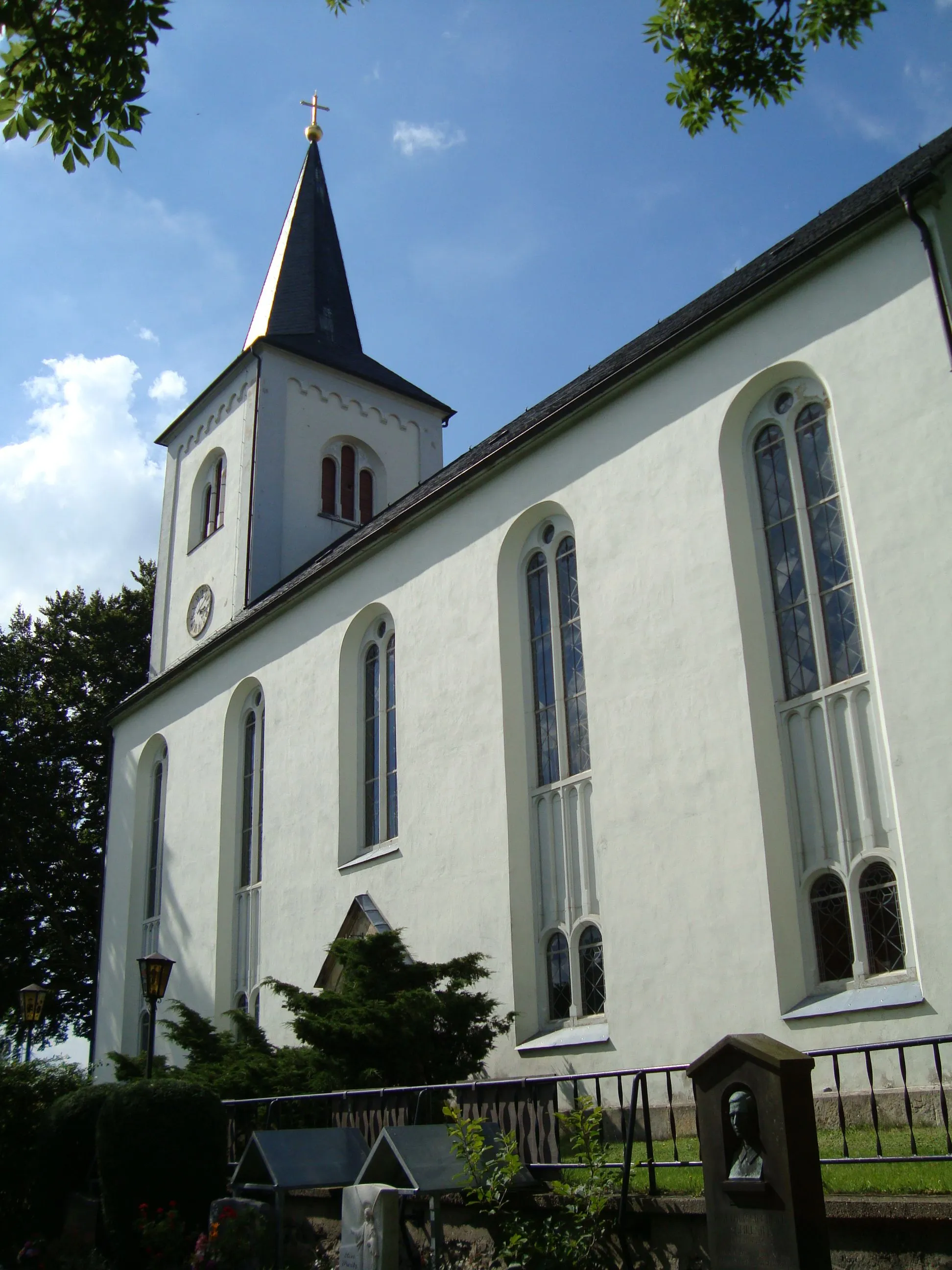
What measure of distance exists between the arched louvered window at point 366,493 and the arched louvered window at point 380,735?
1001 centimetres

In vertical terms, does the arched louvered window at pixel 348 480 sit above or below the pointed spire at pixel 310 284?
below

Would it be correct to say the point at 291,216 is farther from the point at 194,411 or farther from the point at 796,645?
the point at 796,645

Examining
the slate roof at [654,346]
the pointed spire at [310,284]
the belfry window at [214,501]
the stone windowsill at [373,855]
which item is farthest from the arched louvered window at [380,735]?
the pointed spire at [310,284]

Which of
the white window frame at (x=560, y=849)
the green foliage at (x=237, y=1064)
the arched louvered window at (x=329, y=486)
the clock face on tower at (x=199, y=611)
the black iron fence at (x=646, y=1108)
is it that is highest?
the arched louvered window at (x=329, y=486)

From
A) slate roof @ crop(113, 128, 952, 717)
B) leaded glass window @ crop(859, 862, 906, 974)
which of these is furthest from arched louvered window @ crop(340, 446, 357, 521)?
leaded glass window @ crop(859, 862, 906, 974)

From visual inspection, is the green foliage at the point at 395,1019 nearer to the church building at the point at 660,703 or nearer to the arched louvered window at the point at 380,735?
the church building at the point at 660,703

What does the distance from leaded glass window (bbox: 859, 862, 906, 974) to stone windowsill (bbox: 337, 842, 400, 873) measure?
23.7 ft

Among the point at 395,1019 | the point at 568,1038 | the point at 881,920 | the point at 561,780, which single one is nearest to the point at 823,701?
the point at 881,920

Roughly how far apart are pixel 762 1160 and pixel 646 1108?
1481 millimetres

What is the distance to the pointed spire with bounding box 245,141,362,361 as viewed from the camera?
1145 inches

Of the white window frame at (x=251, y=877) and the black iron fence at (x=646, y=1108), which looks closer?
the black iron fence at (x=646, y=1108)

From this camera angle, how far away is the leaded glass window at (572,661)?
14.0 meters

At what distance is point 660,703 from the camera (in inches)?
491

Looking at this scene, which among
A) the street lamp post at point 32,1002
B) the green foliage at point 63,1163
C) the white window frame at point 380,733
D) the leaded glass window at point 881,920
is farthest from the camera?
the street lamp post at point 32,1002
